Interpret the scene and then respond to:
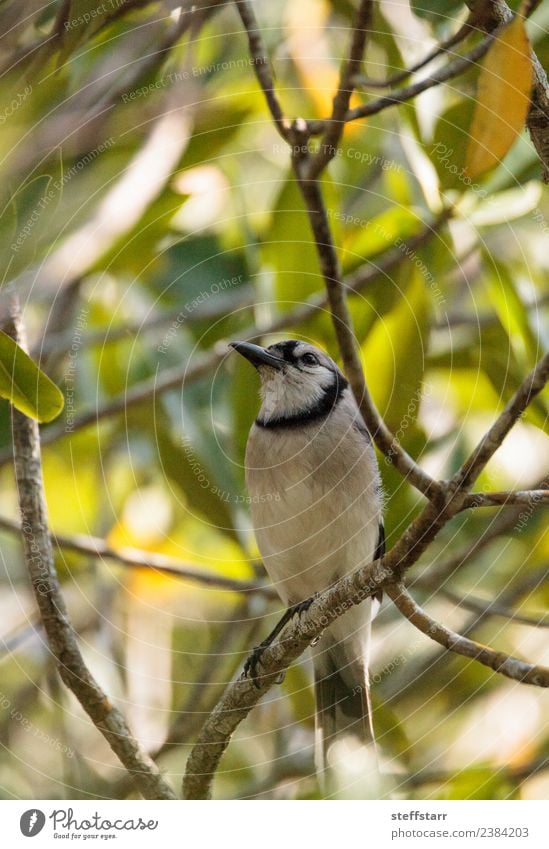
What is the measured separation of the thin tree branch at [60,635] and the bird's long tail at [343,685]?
20.6 inches

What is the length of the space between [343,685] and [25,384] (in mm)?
1347

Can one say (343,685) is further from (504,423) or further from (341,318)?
(504,423)

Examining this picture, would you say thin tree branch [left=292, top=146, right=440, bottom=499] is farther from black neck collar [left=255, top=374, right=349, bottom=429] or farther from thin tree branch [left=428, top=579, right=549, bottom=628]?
black neck collar [left=255, top=374, right=349, bottom=429]

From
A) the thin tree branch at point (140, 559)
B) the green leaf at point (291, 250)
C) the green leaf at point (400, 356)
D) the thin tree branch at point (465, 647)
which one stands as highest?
the green leaf at point (291, 250)

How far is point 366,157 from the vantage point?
7.91 feet

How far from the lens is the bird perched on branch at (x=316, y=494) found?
255 centimetres

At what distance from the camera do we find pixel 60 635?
6.99ft

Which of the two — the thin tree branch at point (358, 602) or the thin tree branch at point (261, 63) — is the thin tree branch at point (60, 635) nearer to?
the thin tree branch at point (358, 602)

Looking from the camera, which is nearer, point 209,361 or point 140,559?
point 140,559

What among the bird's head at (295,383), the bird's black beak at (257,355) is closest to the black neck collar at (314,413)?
the bird's head at (295,383)

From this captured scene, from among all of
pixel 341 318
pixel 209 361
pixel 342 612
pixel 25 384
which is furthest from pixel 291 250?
pixel 342 612

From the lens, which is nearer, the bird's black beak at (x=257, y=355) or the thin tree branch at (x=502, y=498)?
the thin tree branch at (x=502, y=498)
